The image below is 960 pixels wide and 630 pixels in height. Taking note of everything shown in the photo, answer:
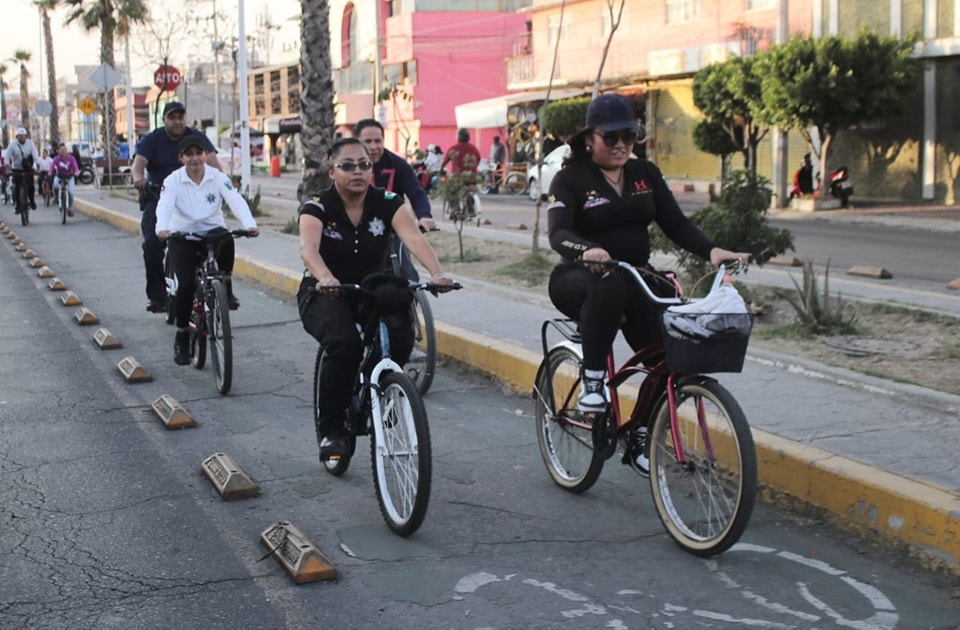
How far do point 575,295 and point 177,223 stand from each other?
14.9ft

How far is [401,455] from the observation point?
511 cm

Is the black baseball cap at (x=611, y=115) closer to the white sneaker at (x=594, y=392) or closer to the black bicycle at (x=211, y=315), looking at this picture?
the white sneaker at (x=594, y=392)

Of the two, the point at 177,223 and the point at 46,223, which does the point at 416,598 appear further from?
the point at 46,223

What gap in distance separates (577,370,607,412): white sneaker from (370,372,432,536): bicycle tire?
2.59 feet

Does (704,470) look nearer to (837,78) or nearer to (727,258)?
(727,258)

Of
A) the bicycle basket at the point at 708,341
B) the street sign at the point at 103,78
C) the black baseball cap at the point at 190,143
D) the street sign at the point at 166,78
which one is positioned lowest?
the bicycle basket at the point at 708,341

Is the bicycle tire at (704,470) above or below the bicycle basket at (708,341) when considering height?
below

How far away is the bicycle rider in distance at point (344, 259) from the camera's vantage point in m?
5.45

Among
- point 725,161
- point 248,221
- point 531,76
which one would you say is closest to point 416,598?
point 248,221

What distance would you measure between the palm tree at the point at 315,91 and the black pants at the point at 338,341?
13013mm

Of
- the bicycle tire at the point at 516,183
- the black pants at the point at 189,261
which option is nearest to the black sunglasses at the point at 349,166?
the black pants at the point at 189,261

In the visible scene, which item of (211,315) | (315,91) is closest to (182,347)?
(211,315)

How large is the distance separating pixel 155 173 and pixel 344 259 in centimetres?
573

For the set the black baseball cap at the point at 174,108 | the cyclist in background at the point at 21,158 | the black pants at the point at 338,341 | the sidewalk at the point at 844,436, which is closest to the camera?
the sidewalk at the point at 844,436
